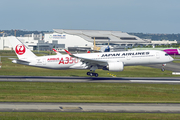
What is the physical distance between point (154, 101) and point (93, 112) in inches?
335

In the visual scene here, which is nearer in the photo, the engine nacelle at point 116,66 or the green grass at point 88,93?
the green grass at point 88,93

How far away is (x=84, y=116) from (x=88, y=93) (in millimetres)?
11227

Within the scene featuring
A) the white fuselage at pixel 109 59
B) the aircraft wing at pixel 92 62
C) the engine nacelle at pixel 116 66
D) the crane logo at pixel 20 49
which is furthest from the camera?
the crane logo at pixel 20 49

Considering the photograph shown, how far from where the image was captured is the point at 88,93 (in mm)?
31469

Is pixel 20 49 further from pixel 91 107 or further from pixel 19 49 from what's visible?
pixel 91 107

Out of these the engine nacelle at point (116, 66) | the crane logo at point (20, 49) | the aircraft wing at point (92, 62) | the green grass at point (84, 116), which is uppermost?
the crane logo at point (20, 49)

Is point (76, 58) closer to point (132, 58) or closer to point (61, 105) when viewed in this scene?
point (132, 58)

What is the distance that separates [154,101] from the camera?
2691 cm

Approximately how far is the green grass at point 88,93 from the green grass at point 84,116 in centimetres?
582

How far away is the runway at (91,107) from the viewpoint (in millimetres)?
22109

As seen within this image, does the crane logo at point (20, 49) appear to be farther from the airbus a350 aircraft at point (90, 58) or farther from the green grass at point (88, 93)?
the green grass at point (88, 93)

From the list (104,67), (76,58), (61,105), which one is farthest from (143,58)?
(61,105)

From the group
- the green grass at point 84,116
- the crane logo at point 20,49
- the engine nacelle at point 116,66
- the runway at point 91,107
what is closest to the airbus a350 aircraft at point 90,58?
the crane logo at point 20,49

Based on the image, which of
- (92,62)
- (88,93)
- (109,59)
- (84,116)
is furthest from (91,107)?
(109,59)
